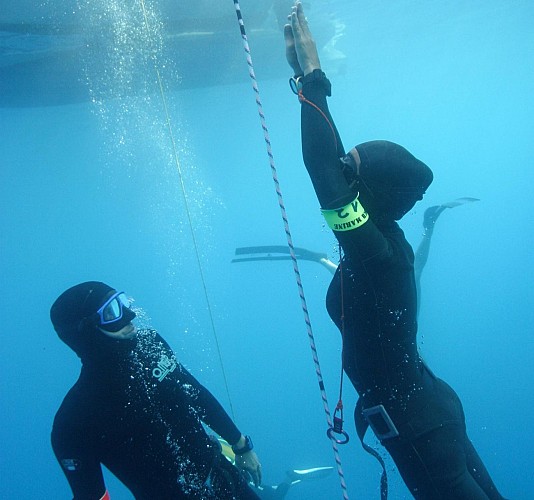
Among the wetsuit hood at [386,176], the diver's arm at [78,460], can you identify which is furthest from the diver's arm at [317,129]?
the diver's arm at [78,460]

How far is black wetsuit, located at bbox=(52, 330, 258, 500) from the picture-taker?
2.52 metres

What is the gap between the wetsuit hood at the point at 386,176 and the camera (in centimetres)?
199

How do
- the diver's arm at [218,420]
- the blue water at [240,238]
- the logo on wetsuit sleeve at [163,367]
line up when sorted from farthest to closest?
the blue water at [240,238] < the diver's arm at [218,420] < the logo on wetsuit sleeve at [163,367]

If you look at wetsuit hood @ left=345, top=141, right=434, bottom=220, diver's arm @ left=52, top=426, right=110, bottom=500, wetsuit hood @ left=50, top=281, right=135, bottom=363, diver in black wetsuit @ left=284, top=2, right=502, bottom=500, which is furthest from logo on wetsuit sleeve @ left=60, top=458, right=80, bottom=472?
wetsuit hood @ left=345, top=141, right=434, bottom=220

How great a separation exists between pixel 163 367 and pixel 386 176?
2.00 meters

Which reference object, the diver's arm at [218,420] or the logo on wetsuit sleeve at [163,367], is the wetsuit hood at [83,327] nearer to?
the logo on wetsuit sleeve at [163,367]

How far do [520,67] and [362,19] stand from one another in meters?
36.4

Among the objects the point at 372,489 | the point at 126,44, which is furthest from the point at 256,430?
the point at 126,44

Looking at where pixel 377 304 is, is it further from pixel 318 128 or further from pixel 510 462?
pixel 510 462

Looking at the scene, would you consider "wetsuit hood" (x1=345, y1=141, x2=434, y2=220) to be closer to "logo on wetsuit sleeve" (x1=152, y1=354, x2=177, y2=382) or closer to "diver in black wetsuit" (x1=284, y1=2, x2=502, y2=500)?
"diver in black wetsuit" (x1=284, y1=2, x2=502, y2=500)

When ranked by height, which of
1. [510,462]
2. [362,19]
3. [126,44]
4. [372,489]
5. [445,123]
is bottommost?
[510,462]

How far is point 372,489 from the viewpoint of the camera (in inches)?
730

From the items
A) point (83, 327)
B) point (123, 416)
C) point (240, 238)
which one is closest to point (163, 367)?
point (123, 416)

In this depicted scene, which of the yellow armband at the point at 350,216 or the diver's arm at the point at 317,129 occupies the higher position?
the diver's arm at the point at 317,129
